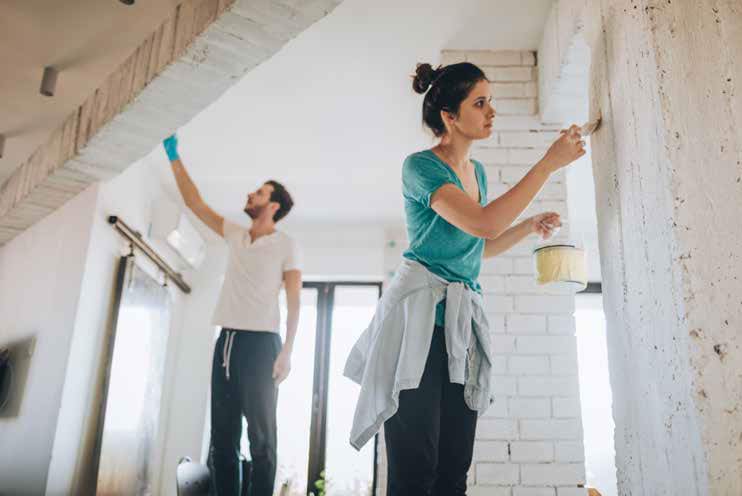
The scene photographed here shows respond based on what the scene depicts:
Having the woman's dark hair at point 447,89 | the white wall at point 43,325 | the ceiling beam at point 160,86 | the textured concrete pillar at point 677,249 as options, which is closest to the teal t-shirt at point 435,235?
the woman's dark hair at point 447,89

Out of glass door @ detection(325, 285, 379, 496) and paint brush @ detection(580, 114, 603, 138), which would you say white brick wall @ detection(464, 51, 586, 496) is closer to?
paint brush @ detection(580, 114, 603, 138)

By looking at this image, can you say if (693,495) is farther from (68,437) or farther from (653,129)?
(68,437)

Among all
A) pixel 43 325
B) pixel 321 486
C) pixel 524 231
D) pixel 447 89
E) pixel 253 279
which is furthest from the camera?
pixel 321 486

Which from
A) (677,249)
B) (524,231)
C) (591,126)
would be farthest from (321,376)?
(677,249)

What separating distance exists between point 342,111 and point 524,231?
2038 mm

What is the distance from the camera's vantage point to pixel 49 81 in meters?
2.68

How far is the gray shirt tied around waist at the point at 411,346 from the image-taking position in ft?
3.95

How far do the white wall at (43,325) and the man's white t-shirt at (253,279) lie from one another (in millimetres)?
1027

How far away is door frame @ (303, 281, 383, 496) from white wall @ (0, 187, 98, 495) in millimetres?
2123

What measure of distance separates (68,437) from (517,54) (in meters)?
2.73

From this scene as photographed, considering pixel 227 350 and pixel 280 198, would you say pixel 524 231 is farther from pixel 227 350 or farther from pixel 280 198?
pixel 280 198

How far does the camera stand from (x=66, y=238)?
11.0 ft

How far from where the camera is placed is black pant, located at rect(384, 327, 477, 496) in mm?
1165

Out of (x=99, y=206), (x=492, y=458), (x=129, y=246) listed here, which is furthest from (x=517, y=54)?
(x=129, y=246)
